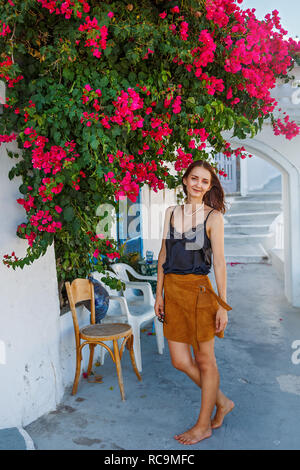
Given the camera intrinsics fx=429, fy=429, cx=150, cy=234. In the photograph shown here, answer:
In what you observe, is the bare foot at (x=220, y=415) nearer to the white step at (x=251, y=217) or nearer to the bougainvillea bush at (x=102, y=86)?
the bougainvillea bush at (x=102, y=86)

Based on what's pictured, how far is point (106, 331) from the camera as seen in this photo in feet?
11.7

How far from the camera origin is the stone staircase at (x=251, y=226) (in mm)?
10665

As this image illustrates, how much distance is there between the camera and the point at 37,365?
3234 mm

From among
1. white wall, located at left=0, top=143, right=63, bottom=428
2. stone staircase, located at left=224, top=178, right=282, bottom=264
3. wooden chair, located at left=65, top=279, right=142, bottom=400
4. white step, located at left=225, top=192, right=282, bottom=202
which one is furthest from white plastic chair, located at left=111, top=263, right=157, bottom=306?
white step, located at left=225, top=192, right=282, bottom=202

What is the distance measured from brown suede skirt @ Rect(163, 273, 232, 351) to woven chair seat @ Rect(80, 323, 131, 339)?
74cm

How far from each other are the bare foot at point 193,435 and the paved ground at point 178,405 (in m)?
0.03

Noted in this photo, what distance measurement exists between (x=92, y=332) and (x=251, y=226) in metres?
9.73

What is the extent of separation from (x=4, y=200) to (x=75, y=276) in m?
1.24

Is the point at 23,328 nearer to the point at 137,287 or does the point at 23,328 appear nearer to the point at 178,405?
the point at 178,405

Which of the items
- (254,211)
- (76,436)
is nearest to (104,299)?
(76,436)

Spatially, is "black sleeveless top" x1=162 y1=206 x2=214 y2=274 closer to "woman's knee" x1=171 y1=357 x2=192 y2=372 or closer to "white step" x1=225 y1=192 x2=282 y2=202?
"woman's knee" x1=171 y1=357 x2=192 y2=372
